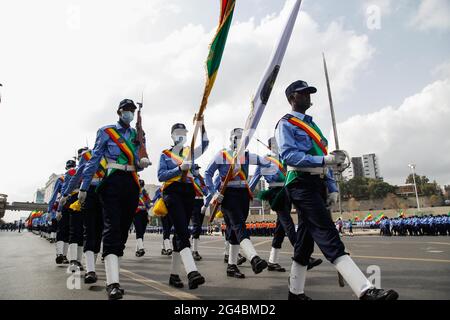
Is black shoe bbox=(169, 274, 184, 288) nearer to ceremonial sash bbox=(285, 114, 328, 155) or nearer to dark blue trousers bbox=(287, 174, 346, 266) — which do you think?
dark blue trousers bbox=(287, 174, 346, 266)

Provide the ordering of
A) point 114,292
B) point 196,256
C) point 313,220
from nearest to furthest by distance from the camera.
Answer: point 313,220, point 114,292, point 196,256

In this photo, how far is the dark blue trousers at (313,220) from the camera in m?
3.07

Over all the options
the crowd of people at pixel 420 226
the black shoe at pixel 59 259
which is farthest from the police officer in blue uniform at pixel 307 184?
the crowd of people at pixel 420 226

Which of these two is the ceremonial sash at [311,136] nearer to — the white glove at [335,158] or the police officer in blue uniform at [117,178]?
the white glove at [335,158]

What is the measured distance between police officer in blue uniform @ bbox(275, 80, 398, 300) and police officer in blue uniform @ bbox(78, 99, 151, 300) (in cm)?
212

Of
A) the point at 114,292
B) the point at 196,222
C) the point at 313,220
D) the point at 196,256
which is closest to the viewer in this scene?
the point at 313,220

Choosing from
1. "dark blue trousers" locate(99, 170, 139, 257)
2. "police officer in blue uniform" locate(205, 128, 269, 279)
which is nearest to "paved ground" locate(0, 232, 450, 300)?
"police officer in blue uniform" locate(205, 128, 269, 279)

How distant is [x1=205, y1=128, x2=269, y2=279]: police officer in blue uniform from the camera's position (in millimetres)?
5242

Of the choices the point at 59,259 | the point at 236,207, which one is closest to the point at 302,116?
the point at 236,207

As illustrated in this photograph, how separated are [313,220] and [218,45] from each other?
2.91 meters

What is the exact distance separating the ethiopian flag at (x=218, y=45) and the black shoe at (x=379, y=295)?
3094 mm

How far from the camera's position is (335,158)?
3.29m

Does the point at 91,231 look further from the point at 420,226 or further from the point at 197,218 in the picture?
the point at 420,226
